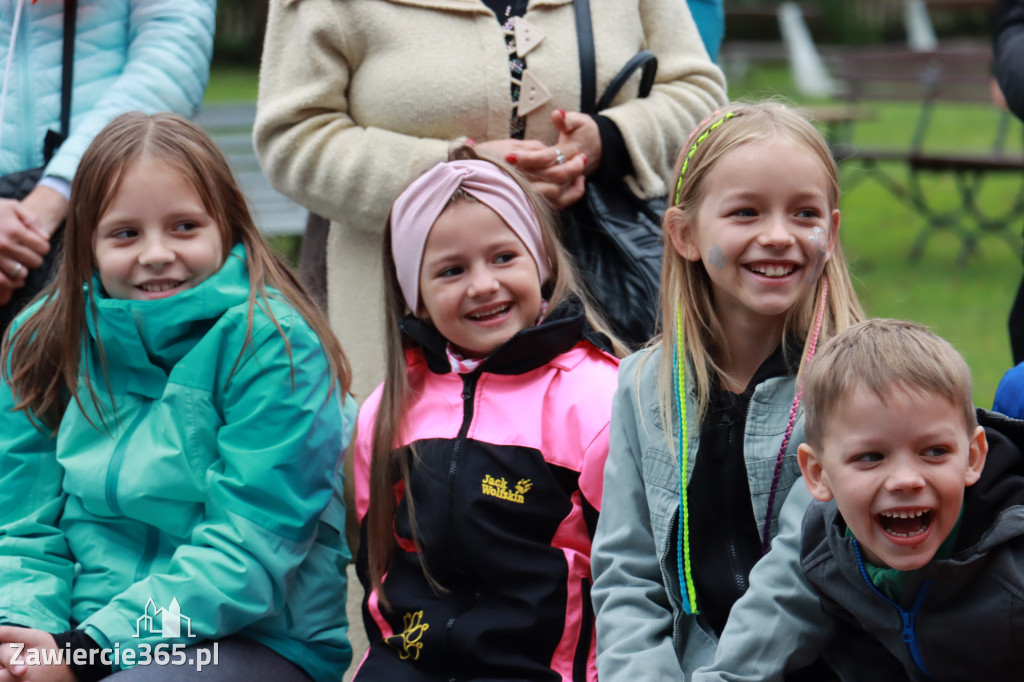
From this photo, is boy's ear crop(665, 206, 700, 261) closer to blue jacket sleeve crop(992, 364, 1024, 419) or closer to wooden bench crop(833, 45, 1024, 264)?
blue jacket sleeve crop(992, 364, 1024, 419)

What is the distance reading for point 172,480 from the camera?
103 inches

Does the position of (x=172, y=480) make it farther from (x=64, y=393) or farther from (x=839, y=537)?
(x=839, y=537)

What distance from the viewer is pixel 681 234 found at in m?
2.50

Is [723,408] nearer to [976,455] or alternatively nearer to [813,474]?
[813,474]

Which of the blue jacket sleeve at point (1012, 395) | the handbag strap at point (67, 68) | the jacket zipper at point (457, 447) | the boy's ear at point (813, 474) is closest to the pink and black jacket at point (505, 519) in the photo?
the jacket zipper at point (457, 447)

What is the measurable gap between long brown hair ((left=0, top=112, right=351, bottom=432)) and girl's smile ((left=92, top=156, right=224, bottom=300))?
3 cm

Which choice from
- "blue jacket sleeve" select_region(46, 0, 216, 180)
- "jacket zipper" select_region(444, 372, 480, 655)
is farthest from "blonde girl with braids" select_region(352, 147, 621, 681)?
"blue jacket sleeve" select_region(46, 0, 216, 180)

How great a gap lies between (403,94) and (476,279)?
620 millimetres

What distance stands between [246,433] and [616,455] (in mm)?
813

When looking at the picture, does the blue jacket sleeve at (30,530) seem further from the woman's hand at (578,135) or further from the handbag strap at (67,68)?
the woman's hand at (578,135)

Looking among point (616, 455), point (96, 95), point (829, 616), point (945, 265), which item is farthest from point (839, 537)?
point (945, 265)

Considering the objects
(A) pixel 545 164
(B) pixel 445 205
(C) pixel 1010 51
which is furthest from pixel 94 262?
(C) pixel 1010 51

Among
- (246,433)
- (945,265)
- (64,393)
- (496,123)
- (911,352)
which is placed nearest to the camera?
(911,352)

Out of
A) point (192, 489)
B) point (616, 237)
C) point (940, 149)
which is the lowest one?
point (940, 149)
